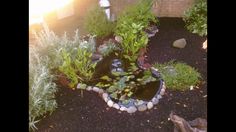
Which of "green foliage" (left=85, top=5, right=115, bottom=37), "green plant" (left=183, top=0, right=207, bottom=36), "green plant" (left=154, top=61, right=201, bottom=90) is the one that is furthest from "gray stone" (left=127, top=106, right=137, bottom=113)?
"green plant" (left=183, top=0, right=207, bottom=36)

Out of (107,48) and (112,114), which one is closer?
(112,114)

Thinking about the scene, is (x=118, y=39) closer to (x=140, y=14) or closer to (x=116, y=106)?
(x=140, y=14)

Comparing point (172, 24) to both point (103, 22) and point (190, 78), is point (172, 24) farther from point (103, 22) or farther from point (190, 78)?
point (190, 78)

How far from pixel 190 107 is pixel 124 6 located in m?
Result: 5.05

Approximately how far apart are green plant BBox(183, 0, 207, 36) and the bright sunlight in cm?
354

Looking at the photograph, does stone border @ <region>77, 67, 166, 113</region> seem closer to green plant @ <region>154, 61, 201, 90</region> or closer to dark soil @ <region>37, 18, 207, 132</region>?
dark soil @ <region>37, 18, 207, 132</region>

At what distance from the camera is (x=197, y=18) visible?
8773mm

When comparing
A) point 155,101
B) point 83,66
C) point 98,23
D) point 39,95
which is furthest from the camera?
point 98,23

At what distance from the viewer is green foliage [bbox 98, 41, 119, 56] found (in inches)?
287

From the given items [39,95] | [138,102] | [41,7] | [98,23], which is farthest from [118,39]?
[39,95]

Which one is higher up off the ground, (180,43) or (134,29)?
(134,29)

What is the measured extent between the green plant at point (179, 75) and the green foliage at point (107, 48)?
115cm

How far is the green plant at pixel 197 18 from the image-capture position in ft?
28.2

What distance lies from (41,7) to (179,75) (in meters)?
4.59
